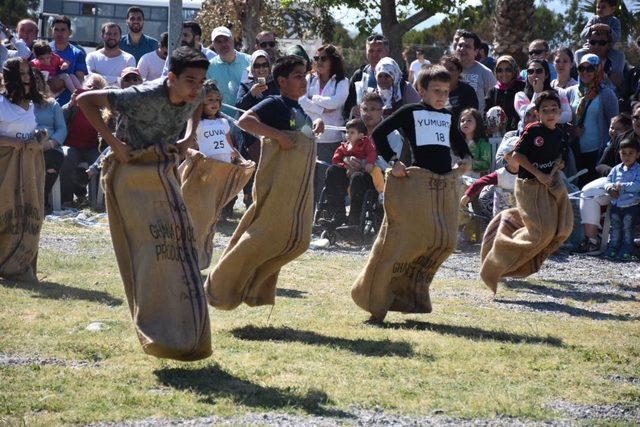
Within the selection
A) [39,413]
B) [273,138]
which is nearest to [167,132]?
[273,138]

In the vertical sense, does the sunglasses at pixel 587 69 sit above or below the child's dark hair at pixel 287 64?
above

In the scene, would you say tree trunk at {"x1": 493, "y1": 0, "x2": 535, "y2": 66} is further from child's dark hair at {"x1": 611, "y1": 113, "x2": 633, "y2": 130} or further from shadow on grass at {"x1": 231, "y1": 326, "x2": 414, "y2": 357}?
shadow on grass at {"x1": 231, "y1": 326, "x2": 414, "y2": 357}

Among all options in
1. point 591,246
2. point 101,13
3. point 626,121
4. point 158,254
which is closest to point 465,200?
point 591,246

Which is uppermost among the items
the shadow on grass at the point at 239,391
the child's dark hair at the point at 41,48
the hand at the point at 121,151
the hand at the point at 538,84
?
→ the child's dark hair at the point at 41,48

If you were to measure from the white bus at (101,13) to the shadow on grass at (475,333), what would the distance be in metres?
22.0

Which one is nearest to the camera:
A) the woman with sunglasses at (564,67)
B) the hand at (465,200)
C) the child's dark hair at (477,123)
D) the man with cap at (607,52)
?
the hand at (465,200)

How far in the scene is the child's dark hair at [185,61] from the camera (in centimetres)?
727

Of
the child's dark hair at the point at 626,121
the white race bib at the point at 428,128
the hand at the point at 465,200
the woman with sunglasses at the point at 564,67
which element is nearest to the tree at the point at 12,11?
the woman with sunglasses at the point at 564,67

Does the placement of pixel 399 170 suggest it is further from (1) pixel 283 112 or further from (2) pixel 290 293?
(2) pixel 290 293

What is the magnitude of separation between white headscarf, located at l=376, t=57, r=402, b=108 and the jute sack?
19.8 ft

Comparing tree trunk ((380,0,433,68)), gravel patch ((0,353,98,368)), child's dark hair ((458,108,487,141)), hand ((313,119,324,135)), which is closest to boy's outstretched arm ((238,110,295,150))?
hand ((313,119,324,135))

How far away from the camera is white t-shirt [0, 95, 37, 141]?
419 inches

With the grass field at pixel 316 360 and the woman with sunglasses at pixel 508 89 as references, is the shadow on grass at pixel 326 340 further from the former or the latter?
the woman with sunglasses at pixel 508 89

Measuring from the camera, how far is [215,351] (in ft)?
26.2
